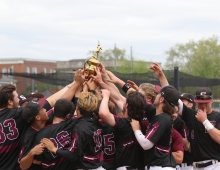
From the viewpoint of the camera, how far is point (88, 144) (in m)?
4.71

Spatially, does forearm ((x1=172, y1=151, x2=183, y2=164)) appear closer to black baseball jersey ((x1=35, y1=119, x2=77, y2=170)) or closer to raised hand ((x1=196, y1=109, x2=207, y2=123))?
raised hand ((x1=196, y1=109, x2=207, y2=123))

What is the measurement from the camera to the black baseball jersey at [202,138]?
226 inches

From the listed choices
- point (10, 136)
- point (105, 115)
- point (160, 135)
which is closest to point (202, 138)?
point (160, 135)

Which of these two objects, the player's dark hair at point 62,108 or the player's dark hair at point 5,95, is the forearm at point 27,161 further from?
the player's dark hair at point 5,95

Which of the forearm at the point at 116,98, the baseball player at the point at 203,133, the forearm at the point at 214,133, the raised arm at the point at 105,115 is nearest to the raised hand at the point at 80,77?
the forearm at the point at 116,98

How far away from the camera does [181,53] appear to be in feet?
147

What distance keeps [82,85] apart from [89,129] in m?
1.05

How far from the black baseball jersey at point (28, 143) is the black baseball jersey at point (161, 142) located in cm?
134

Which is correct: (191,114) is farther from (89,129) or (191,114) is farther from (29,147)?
(29,147)

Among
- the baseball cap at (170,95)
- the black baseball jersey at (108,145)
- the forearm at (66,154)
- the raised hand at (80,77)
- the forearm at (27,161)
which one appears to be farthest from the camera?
the raised hand at (80,77)

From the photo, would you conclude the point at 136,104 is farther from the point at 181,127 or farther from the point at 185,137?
the point at 185,137

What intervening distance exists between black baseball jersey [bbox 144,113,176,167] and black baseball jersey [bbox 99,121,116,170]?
0.49 m

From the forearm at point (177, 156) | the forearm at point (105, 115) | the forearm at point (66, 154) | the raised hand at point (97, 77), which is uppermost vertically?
the raised hand at point (97, 77)

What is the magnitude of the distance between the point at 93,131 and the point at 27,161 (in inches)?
32.7
